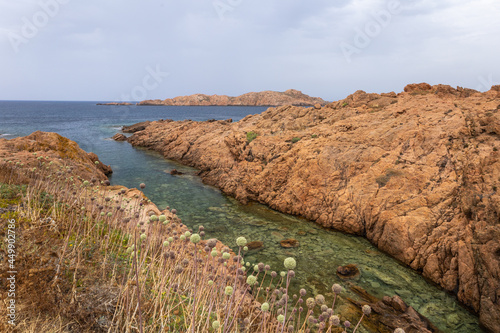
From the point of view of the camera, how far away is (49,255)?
13.3 ft

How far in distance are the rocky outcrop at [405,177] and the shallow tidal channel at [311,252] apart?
1.87 ft

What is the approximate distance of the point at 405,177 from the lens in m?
11.5

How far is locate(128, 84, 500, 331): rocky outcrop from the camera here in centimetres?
830

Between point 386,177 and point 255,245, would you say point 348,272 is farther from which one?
point 386,177

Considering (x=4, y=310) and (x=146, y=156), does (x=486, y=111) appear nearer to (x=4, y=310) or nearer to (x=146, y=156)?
(x=4, y=310)

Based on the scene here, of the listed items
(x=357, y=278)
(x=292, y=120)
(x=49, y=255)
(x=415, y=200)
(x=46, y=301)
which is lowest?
(x=357, y=278)

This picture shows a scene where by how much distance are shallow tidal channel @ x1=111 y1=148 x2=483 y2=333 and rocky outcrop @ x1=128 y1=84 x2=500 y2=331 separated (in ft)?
1.87

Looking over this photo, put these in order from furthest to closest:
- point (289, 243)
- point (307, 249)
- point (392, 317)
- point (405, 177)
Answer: point (405, 177) < point (289, 243) < point (307, 249) < point (392, 317)

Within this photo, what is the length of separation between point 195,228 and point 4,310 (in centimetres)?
950

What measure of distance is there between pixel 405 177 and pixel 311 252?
18.9 ft

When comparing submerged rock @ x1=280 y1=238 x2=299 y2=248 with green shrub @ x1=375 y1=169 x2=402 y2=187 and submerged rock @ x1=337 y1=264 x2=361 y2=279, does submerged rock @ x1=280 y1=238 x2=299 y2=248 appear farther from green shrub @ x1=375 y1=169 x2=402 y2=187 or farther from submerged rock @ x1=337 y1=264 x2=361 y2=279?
Result: green shrub @ x1=375 y1=169 x2=402 y2=187

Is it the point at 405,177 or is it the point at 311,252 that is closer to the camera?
the point at 311,252

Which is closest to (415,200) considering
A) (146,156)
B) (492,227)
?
(492,227)

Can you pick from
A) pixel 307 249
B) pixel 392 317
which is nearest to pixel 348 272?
pixel 307 249
